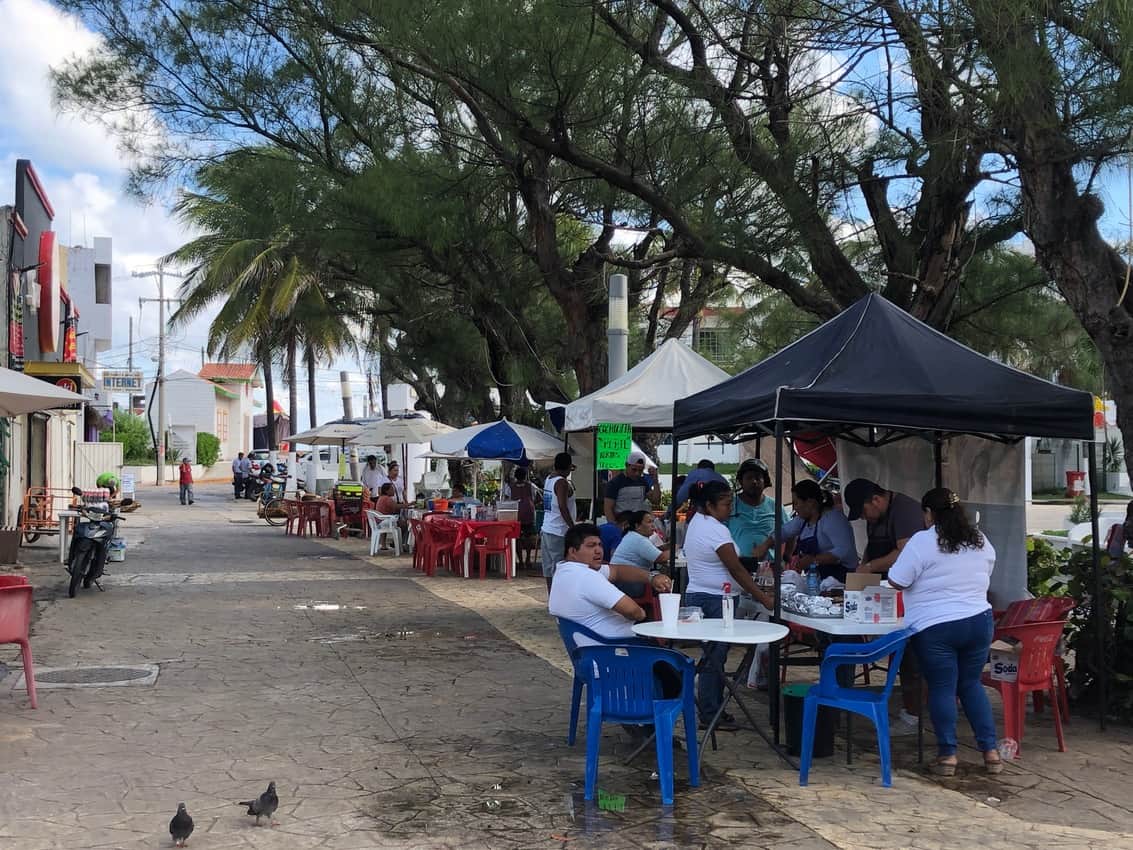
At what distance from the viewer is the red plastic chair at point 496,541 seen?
16.4m

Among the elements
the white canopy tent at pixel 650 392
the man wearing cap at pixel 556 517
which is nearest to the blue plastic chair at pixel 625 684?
the white canopy tent at pixel 650 392

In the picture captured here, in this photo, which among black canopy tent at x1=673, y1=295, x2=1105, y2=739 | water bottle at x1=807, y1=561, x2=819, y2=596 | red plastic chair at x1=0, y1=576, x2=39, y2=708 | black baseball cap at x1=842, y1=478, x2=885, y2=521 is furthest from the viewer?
black baseball cap at x1=842, y1=478, x2=885, y2=521

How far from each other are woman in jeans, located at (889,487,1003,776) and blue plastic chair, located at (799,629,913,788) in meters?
0.16

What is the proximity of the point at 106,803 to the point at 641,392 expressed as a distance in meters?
6.90

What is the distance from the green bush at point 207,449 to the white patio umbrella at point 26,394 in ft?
178

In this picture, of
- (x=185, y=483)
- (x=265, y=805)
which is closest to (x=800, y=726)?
(x=265, y=805)

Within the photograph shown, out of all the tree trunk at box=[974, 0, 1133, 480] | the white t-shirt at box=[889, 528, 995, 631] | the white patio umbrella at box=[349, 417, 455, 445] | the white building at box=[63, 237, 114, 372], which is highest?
the white building at box=[63, 237, 114, 372]

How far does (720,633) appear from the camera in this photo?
6238 millimetres

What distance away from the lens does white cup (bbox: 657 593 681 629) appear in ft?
20.8

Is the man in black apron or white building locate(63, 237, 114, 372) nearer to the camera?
the man in black apron

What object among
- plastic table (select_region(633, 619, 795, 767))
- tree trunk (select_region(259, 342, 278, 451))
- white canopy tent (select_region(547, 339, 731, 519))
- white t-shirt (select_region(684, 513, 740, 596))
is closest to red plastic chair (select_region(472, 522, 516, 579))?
white canopy tent (select_region(547, 339, 731, 519))

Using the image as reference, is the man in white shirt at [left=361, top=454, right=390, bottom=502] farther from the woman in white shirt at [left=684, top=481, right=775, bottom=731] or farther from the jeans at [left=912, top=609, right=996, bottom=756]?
the jeans at [left=912, top=609, right=996, bottom=756]

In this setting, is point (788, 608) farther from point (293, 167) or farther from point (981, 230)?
point (293, 167)

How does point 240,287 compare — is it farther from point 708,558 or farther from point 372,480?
point 708,558
